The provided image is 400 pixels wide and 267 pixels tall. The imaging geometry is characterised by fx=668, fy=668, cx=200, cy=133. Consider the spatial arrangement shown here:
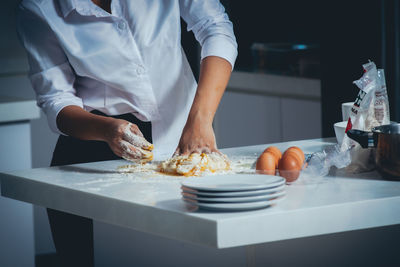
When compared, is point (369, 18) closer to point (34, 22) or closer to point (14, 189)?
point (34, 22)

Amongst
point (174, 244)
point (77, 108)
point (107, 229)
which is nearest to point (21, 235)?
point (107, 229)

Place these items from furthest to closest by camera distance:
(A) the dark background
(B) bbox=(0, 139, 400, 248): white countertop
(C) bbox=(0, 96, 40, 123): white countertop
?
1. (A) the dark background
2. (C) bbox=(0, 96, 40, 123): white countertop
3. (B) bbox=(0, 139, 400, 248): white countertop

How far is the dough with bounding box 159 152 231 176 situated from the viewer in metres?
1.38

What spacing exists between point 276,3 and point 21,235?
6.74 ft

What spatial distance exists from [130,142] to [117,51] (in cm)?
37

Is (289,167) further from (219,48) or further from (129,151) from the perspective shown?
(219,48)

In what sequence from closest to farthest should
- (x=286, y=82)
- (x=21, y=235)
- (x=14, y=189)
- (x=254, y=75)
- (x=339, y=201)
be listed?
(x=339, y=201)
(x=14, y=189)
(x=21, y=235)
(x=286, y=82)
(x=254, y=75)

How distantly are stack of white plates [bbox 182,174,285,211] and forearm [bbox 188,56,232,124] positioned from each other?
49cm

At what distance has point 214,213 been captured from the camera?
105 cm

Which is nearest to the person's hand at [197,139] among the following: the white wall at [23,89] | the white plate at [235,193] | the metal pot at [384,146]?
the metal pot at [384,146]

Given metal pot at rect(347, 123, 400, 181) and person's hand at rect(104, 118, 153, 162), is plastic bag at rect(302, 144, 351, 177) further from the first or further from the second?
person's hand at rect(104, 118, 153, 162)

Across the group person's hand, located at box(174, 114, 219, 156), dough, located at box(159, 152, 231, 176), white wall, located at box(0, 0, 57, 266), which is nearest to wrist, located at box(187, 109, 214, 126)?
person's hand, located at box(174, 114, 219, 156)

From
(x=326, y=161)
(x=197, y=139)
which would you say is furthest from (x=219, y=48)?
(x=326, y=161)

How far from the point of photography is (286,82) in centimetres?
348
